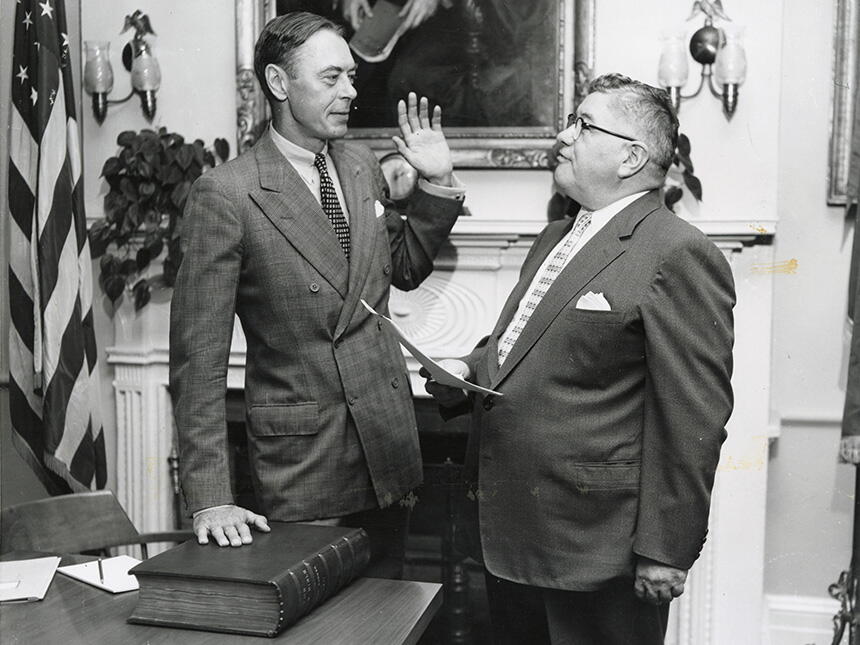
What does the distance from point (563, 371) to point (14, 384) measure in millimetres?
2031

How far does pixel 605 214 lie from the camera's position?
1.95 meters

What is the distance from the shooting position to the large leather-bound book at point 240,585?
1.41 meters

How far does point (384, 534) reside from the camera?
7.47 feet

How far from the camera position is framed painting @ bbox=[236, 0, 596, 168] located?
3.16 m

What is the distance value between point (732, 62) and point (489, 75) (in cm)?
81

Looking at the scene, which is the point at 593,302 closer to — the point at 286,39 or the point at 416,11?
the point at 286,39

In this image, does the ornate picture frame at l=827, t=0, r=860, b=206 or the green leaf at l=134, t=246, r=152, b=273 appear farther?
the green leaf at l=134, t=246, r=152, b=273

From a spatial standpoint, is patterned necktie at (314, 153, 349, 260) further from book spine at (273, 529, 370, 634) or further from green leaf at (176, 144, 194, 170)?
green leaf at (176, 144, 194, 170)

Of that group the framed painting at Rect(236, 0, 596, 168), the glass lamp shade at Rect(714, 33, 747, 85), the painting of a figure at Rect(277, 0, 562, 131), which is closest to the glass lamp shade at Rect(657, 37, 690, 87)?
the glass lamp shade at Rect(714, 33, 747, 85)

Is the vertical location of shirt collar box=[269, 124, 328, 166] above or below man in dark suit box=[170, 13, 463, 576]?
above

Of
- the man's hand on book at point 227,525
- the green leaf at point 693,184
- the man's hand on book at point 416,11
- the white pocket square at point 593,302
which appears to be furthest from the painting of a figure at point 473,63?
the man's hand on book at point 227,525

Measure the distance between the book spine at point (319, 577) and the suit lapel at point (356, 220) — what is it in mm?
616

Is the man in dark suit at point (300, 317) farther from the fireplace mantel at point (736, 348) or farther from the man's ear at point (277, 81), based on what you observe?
the fireplace mantel at point (736, 348)

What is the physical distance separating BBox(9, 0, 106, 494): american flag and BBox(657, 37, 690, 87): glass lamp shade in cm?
200
